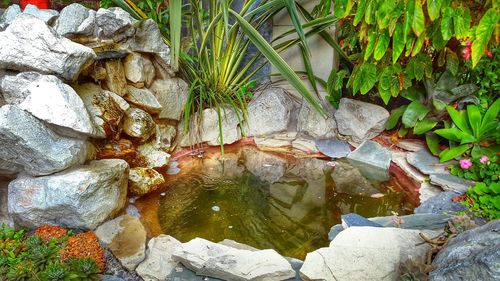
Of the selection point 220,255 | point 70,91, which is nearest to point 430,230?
point 220,255

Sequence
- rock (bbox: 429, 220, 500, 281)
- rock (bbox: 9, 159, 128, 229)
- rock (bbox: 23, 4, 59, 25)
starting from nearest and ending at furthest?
rock (bbox: 429, 220, 500, 281) < rock (bbox: 9, 159, 128, 229) < rock (bbox: 23, 4, 59, 25)

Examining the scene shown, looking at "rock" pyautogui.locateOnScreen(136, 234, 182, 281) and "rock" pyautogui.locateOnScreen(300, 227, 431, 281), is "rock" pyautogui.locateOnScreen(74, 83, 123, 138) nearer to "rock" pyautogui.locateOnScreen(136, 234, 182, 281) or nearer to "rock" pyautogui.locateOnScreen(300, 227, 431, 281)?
"rock" pyautogui.locateOnScreen(136, 234, 182, 281)

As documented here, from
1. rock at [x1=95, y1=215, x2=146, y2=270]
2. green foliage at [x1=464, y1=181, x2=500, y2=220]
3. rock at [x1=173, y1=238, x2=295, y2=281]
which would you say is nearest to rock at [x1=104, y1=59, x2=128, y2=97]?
rock at [x1=95, y1=215, x2=146, y2=270]

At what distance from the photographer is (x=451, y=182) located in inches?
90.8

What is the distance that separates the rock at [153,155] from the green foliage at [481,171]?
187cm

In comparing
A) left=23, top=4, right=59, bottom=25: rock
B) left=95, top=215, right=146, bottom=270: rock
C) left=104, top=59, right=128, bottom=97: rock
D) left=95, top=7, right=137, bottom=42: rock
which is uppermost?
left=23, top=4, right=59, bottom=25: rock

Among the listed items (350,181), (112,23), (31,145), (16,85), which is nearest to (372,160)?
(350,181)

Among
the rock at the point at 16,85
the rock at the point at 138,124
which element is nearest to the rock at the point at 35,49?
the rock at the point at 16,85

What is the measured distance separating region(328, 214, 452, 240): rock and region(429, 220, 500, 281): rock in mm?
392

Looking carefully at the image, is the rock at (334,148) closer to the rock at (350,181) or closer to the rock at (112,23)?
the rock at (350,181)

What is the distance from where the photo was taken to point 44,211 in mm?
1803

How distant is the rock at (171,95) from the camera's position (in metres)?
2.81

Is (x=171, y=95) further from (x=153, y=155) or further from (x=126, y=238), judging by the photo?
(x=126, y=238)

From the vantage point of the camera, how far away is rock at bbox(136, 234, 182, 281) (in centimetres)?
165
